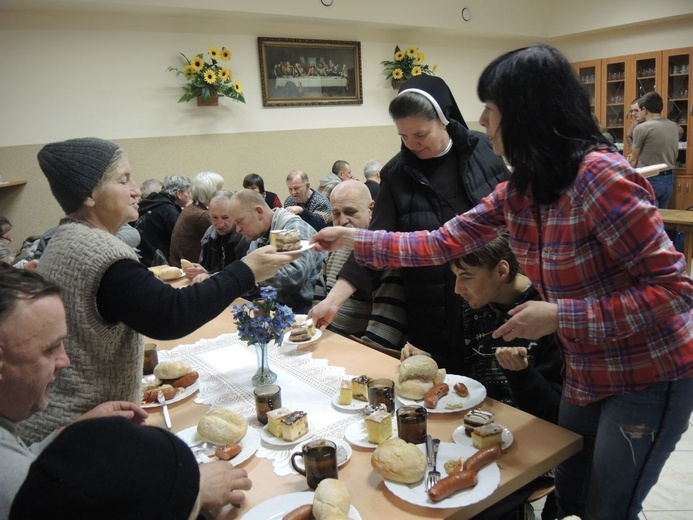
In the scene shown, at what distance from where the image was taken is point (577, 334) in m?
1.17

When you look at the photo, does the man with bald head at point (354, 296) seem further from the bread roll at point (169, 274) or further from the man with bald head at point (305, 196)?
the man with bald head at point (305, 196)

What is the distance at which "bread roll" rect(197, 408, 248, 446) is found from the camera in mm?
1418

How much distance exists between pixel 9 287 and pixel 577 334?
47.5 inches

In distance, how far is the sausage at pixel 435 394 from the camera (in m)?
1.54

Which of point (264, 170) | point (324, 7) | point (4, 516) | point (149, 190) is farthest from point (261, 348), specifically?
point (324, 7)

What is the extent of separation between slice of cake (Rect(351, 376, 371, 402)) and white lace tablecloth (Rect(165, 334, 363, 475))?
3.0 inches

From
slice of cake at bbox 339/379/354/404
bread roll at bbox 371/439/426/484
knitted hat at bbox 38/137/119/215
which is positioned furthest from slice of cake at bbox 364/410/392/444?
knitted hat at bbox 38/137/119/215

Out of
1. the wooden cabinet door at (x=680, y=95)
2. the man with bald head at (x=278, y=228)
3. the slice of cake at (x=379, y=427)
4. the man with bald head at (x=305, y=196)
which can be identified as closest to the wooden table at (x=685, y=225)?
the wooden cabinet door at (x=680, y=95)

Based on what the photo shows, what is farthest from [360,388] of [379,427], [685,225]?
[685,225]

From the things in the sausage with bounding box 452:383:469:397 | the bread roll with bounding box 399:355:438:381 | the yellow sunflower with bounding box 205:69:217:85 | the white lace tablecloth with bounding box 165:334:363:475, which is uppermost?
the yellow sunflower with bounding box 205:69:217:85

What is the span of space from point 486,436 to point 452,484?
0.20 meters

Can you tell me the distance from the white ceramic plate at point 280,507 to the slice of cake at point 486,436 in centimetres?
37

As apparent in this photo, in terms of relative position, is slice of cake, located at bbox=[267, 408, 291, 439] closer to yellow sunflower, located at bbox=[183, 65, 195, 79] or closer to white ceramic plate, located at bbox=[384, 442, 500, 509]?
white ceramic plate, located at bbox=[384, 442, 500, 509]

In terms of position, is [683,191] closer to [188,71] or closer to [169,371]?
[188,71]
